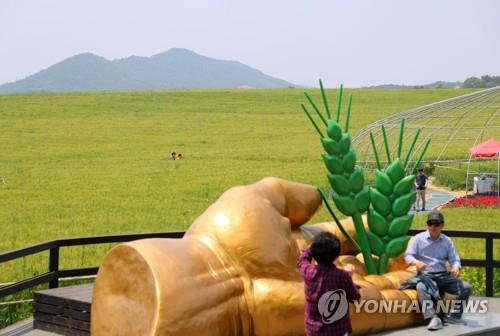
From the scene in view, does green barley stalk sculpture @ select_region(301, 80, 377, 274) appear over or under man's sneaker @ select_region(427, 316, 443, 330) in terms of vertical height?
over

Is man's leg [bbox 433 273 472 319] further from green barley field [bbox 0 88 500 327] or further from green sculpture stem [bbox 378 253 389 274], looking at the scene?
green barley field [bbox 0 88 500 327]

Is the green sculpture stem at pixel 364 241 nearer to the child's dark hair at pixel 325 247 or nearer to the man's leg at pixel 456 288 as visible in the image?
the man's leg at pixel 456 288

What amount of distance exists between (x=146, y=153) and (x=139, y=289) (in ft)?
105

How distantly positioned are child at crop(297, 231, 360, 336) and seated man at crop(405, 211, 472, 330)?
2.08 metres

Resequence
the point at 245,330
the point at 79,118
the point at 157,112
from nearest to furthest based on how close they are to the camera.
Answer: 1. the point at 245,330
2. the point at 79,118
3. the point at 157,112

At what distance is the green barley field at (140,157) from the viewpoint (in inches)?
760

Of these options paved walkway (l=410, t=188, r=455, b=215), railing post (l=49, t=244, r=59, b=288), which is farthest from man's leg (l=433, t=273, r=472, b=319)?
paved walkway (l=410, t=188, r=455, b=215)

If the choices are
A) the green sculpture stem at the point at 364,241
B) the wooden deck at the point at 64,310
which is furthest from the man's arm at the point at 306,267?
the wooden deck at the point at 64,310

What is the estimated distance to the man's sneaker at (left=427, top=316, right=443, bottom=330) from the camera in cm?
754

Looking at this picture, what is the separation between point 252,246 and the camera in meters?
7.08

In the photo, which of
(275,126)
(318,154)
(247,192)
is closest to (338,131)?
(247,192)

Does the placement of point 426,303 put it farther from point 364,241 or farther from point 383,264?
point 364,241

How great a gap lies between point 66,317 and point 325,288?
3943 mm

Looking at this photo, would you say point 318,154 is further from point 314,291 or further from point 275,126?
point 314,291
